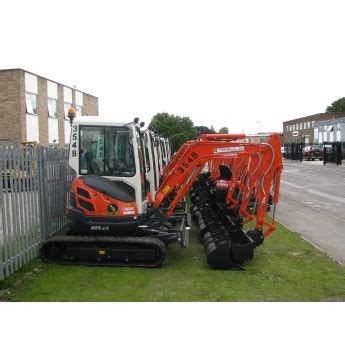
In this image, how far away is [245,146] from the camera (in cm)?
822

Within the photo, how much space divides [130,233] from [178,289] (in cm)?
185

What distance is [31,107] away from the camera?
32.2 metres

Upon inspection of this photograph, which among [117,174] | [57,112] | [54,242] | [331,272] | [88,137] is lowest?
[331,272]

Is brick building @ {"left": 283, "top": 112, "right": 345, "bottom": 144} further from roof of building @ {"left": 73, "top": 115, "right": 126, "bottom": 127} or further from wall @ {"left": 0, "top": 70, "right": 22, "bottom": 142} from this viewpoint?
roof of building @ {"left": 73, "top": 115, "right": 126, "bottom": 127}

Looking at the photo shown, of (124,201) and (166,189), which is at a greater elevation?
(166,189)

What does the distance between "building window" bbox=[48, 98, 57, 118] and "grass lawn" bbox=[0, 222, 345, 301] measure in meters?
29.4

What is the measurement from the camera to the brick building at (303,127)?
89.3 meters

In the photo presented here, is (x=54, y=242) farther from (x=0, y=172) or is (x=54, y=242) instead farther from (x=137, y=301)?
(x=137, y=301)

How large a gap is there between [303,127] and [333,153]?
179 ft

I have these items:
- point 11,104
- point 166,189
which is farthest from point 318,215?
point 11,104

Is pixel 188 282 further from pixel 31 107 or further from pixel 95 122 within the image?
pixel 31 107

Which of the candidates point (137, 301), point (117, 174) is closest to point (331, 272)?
point (137, 301)

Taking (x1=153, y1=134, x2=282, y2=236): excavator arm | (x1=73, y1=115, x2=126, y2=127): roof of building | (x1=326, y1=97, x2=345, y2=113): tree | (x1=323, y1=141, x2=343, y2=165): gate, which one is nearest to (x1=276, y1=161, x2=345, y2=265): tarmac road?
(x1=153, y1=134, x2=282, y2=236): excavator arm

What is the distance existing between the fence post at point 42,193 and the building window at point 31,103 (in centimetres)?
2482
